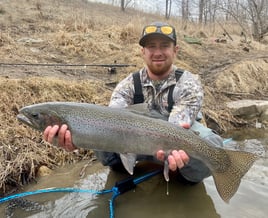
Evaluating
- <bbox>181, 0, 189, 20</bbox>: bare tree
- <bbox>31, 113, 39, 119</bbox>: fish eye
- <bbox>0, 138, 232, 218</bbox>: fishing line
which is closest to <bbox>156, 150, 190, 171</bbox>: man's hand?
<bbox>31, 113, 39, 119</bbox>: fish eye

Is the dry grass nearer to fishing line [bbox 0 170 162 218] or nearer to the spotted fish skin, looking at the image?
fishing line [bbox 0 170 162 218]

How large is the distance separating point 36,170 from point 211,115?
399cm

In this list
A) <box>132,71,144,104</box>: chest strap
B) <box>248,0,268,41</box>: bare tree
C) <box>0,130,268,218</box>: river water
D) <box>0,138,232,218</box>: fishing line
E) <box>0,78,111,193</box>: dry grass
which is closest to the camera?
<box>0,130,268,218</box>: river water

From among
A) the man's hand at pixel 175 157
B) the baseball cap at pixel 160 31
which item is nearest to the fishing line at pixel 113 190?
the man's hand at pixel 175 157

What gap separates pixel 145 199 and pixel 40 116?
63.5 inches

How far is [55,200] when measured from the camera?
394cm

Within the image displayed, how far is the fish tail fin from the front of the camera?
316cm

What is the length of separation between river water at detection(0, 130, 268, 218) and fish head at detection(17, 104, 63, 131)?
110 centimetres

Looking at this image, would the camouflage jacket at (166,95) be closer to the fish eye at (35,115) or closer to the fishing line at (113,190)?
the fishing line at (113,190)

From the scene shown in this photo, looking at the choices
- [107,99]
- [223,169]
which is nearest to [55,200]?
[223,169]

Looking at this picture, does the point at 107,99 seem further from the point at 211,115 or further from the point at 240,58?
the point at 240,58

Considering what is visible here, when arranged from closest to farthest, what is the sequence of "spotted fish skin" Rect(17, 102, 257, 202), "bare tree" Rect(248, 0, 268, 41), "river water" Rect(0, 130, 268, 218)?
"spotted fish skin" Rect(17, 102, 257, 202) < "river water" Rect(0, 130, 268, 218) < "bare tree" Rect(248, 0, 268, 41)

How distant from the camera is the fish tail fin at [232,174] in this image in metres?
3.16

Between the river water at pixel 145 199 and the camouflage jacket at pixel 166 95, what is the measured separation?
2.88 feet
